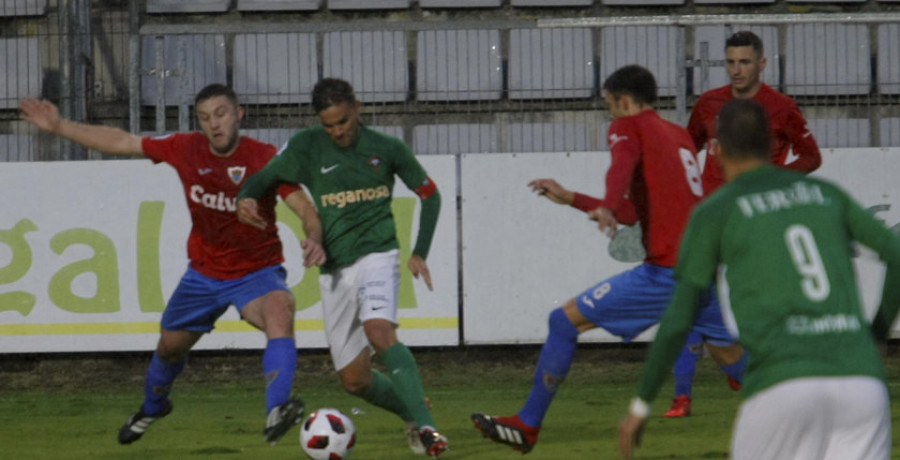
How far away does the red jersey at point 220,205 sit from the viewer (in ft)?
24.0

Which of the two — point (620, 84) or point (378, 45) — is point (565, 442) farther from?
point (378, 45)

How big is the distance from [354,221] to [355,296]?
1.29 feet

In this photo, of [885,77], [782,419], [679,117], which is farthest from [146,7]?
[782,419]

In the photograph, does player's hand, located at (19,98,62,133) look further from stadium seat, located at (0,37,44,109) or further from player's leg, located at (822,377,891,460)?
stadium seat, located at (0,37,44,109)

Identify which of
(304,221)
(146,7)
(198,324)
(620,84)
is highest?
(146,7)

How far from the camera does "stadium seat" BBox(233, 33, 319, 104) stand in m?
14.1

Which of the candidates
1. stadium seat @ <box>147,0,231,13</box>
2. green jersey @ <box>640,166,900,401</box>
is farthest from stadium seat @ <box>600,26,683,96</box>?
green jersey @ <box>640,166,900,401</box>

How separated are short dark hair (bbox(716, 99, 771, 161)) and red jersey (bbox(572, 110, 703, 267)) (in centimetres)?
265

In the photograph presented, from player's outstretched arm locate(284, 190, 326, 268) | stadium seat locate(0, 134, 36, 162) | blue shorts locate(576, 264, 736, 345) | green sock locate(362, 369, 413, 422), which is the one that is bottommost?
green sock locate(362, 369, 413, 422)

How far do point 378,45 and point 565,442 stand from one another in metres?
7.27

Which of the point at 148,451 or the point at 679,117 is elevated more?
the point at 679,117

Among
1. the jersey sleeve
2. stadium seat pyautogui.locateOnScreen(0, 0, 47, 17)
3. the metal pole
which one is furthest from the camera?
stadium seat pyautogui.locateOnScreen(0, 0, 47, 17)

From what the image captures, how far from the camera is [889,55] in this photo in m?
14.3

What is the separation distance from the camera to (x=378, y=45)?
14195mm
